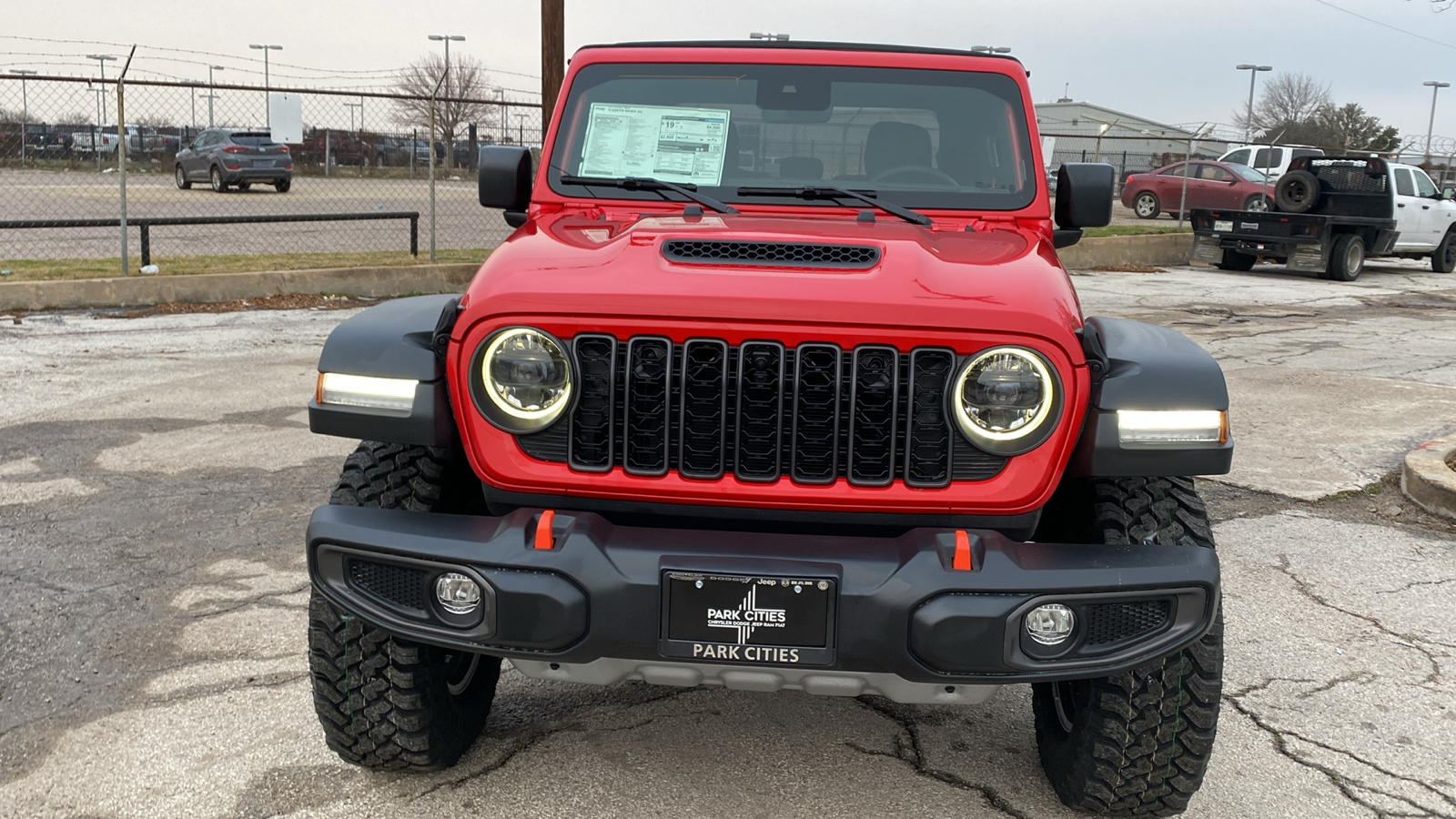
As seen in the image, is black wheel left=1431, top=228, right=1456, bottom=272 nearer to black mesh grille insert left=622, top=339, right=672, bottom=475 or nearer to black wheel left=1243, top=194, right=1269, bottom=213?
black wheel left=1243, top=194, right=1269, bottom=213

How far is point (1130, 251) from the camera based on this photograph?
20.0 meters

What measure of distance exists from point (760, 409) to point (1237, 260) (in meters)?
19.3

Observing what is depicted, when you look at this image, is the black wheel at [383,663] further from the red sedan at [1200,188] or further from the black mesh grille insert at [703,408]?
the red sedan at [1200,188]

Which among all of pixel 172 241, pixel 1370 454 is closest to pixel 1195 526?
pixel 1370 454

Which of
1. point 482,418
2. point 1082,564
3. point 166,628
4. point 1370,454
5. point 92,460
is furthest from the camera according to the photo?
point 1370,454

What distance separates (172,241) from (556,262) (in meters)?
16.0

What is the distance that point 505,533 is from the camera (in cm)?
251

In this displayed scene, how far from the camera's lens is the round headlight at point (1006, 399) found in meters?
2.54

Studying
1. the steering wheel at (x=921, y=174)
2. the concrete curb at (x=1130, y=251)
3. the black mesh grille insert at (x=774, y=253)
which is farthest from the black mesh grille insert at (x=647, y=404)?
the concrete curb at (x=1130, y=251)

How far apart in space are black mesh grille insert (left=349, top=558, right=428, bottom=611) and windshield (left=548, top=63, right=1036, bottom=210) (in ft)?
5.00

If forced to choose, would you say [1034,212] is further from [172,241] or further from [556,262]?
[172,241]

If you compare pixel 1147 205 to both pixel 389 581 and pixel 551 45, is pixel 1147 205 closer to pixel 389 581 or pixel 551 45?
pixel 551 45

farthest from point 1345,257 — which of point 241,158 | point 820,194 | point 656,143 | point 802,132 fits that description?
point 241,158

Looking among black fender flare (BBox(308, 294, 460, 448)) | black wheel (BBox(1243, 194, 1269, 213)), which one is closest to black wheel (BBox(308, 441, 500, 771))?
black fender flare (BBox(308, 294, 460, 448))
